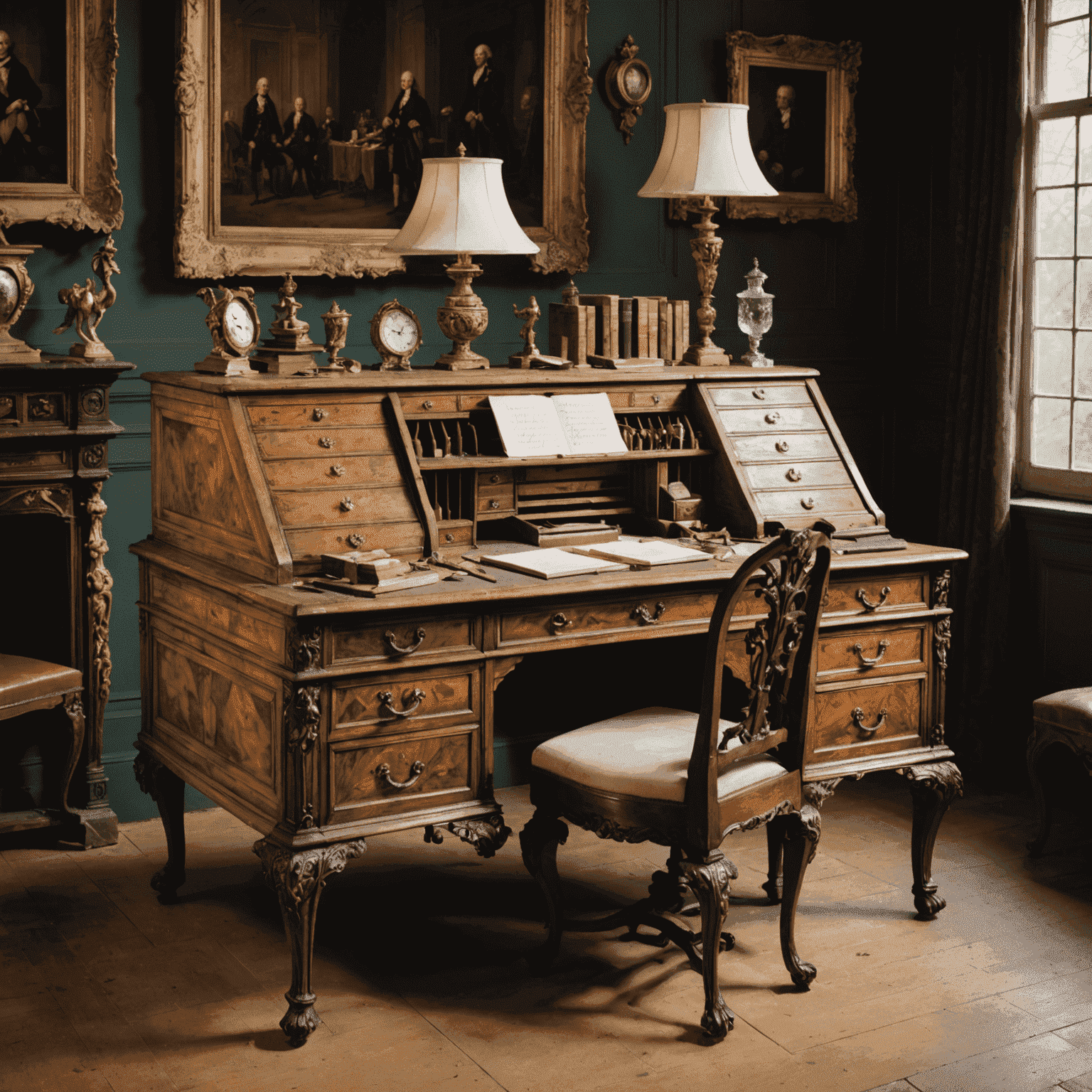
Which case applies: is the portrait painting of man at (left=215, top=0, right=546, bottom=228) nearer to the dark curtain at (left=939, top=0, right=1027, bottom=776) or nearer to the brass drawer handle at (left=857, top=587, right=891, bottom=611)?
the dark curtain at (left=939, top=0, right=1027, bottom=776)

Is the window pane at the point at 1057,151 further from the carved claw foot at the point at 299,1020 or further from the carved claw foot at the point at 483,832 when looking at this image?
the carved claw foot at the point at 299,1020

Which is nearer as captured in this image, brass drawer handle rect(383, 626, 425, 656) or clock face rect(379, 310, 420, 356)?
brass drawer handle rect(383, 626, 425, 656)

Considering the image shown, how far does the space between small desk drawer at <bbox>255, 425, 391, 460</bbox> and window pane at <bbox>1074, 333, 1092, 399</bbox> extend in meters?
2.62

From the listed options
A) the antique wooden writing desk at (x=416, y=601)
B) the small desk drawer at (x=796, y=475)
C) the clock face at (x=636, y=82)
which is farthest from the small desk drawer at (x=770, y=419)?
the clock face at (x=636, y=82)

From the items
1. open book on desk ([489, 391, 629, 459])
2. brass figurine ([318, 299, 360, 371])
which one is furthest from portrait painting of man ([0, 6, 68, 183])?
open book on desk ([489, 391, 629, 459])

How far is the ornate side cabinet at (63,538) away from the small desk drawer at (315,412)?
82cm

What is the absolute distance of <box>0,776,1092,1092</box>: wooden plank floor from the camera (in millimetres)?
2969

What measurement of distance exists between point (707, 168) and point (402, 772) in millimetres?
2047

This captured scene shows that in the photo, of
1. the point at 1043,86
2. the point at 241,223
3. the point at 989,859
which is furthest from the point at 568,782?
the point at 1043,86

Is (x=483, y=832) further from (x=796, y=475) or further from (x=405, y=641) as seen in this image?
(x=796, y=475)

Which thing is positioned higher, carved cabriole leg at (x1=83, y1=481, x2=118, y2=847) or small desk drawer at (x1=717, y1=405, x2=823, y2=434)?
small desk drawer at (x1=717, y1=405, x2=823, y2=434)

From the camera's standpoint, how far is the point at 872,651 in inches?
149

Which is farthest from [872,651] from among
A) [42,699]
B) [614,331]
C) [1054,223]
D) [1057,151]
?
[42,699]

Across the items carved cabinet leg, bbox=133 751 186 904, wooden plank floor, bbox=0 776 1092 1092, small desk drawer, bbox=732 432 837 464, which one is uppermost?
small desk drawer, bbox=732 432 837 464
